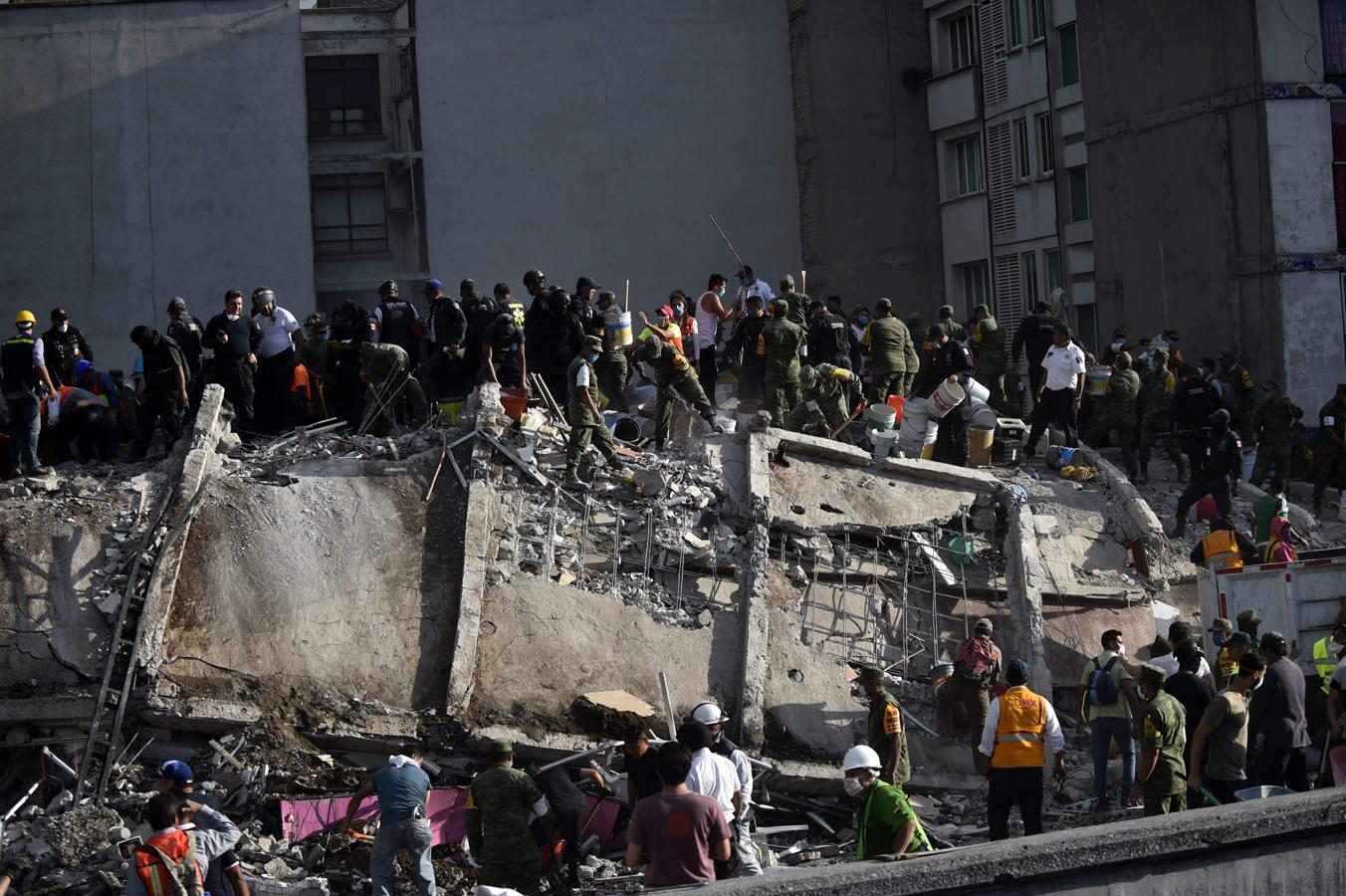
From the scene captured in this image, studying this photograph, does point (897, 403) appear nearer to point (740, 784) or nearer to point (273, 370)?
point (273, 370)

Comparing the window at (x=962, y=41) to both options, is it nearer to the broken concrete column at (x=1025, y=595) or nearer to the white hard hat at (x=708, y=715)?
the broken concrete column at (x=1025, y=595)

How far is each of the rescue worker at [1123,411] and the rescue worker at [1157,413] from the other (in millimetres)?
170

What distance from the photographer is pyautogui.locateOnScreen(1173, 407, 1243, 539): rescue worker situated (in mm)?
17078

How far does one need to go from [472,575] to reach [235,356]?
3.84 m

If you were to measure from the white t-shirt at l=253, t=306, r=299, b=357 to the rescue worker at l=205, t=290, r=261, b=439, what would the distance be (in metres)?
0.27

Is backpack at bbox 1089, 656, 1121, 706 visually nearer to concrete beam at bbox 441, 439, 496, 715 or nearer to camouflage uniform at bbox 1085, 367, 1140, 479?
concrete beam at bbox 441, 439, 496, 715

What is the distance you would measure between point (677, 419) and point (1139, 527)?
497cm

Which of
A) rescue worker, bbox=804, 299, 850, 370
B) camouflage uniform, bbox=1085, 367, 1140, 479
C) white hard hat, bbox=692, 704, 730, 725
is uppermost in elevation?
rescue worker, bbox=804, 299, 850, 370

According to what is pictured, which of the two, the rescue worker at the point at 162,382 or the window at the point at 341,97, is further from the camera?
the window at the point at 341,97

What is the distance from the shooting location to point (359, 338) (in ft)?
57.3

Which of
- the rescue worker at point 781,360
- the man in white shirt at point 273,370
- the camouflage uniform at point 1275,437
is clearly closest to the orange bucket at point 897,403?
the rescue worker at point 781,360

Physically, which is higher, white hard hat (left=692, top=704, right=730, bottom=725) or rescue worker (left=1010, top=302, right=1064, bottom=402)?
rescue worker (left=1010, top=302, right=1064, bottom=402)

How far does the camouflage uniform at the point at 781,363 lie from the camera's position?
58.3ft

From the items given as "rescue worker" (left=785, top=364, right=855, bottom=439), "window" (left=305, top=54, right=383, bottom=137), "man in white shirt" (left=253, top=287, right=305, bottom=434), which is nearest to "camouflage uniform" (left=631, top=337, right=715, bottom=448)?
"rescue worker" (left=785, top=364, right=855, bottom=439)
